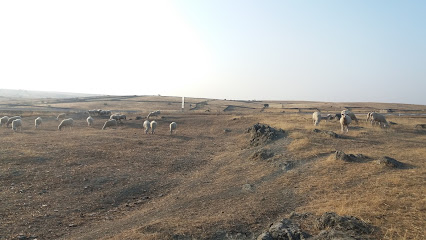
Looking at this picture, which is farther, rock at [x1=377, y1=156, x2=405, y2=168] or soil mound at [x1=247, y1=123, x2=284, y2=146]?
soil mound at [x1=247, y1=123, x2=284, y2=146]

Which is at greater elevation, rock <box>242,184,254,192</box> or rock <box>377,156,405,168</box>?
rock <box>377,156,405,168</box>

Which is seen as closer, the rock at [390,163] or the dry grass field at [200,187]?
the dry grass field at [200,187]

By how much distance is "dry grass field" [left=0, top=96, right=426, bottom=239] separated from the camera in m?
8.40

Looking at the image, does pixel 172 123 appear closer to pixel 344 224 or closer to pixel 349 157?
pixel 349 157

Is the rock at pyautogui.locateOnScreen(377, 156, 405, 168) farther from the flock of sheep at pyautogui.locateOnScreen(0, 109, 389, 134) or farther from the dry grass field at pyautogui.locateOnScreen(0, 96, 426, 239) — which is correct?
the flock of sheep at pyautogui.locateOnScreen(0, 109, 389, 134)

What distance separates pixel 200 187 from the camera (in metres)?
13.8

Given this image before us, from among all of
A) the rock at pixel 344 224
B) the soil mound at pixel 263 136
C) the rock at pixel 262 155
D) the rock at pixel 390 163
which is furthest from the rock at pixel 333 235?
the soil mound at pixel 263 136

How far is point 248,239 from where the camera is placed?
24.5 ft

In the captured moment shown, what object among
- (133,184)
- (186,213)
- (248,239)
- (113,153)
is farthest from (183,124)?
(248,239)

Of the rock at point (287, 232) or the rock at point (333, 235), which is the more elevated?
the rock at point (333, 235)

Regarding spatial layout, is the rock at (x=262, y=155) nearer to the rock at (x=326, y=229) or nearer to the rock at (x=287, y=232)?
the rock at (x=326, y=229)

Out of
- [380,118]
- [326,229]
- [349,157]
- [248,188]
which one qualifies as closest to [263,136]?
[349,157]

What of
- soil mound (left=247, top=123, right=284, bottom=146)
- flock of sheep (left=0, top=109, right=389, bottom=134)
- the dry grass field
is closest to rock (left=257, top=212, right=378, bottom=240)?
the dry grass field

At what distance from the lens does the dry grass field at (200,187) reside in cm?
840
